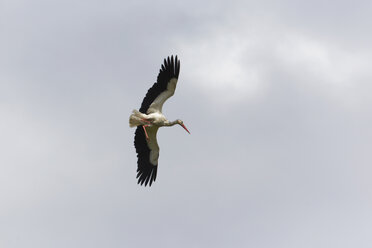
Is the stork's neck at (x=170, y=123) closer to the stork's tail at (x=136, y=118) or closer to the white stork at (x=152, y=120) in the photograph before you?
the white stork at (x=152, y=120)

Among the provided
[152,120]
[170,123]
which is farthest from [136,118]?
[170,123]

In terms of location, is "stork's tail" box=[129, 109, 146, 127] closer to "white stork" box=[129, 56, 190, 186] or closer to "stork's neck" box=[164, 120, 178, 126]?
"white stork" box=[129, 56, 190, 186]

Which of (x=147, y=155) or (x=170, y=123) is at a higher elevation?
(x=170, y=123)

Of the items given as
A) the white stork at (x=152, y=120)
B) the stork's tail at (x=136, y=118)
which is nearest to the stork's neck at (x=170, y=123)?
the white stork at (x=152, y=120)

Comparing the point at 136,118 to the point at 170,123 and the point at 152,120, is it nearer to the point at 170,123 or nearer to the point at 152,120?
the point at 152,120

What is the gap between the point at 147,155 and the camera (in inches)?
1415

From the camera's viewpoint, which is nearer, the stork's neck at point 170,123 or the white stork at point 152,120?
the white stork at point 152,120

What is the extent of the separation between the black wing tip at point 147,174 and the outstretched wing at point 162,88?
251cm

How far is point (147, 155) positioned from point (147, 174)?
2.64ft

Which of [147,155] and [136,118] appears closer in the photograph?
[136,118]

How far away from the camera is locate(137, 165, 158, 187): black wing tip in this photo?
35781 mm

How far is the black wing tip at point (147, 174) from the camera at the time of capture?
35.8 meters

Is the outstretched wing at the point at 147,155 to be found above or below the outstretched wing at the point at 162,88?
below

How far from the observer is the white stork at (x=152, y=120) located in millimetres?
34062
